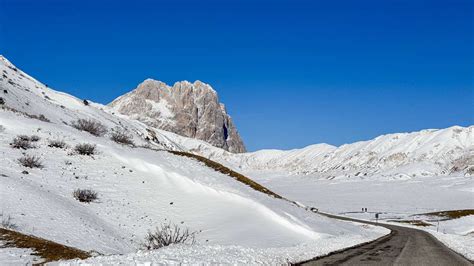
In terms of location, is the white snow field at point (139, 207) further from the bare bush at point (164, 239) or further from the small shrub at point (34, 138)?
the bare bush at point (164, 239)

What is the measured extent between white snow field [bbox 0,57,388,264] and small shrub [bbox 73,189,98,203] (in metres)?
0.42

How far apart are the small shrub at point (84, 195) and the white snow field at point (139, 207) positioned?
0.42 meters

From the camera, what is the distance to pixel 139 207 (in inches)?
1259

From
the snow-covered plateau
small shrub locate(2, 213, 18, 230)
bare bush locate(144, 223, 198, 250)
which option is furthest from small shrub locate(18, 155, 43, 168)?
bare bush locate(144, 223, 198, 250)

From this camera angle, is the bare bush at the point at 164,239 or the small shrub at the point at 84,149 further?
the small shrub at the point at 84,149

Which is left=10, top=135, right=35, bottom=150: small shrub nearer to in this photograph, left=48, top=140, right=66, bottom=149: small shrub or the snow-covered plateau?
the snow-covered plateau

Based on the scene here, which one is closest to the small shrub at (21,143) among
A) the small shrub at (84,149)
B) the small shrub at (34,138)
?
the small shrub at (34,138)

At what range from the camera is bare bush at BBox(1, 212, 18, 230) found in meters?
21.7

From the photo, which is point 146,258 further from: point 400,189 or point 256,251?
point 400,189

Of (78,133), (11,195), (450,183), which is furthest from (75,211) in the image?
(450,183)

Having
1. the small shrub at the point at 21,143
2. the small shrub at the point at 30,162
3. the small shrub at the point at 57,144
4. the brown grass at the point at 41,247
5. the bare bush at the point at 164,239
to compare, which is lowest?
the brown grass at the point at 41,247

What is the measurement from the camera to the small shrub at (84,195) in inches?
1200

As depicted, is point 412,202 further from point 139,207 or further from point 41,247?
point 41,247

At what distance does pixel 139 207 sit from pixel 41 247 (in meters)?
14.1
